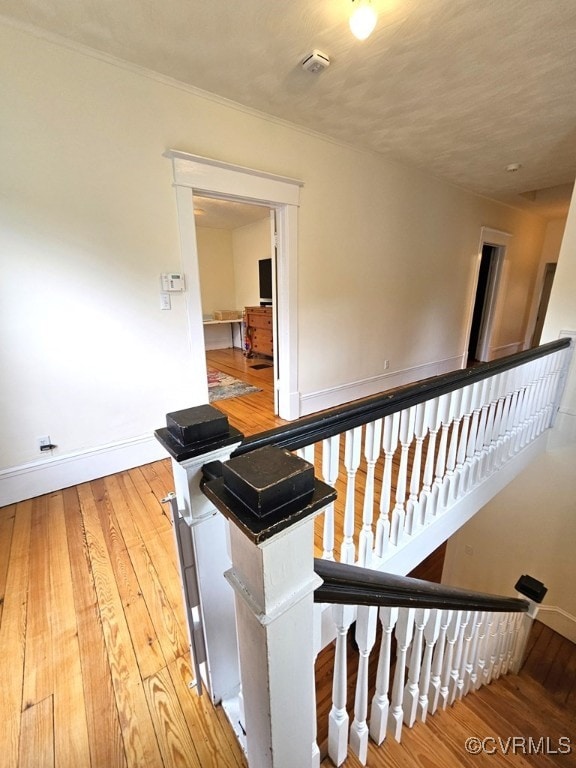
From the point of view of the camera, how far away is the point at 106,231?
1980 millimetres

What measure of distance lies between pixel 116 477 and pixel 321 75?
2959 millimetres

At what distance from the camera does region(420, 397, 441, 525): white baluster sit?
1.38 meters

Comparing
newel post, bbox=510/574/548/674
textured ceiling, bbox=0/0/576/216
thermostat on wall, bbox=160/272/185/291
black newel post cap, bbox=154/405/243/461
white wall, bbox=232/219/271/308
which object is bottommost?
newel post, bbox=510/574/548/674

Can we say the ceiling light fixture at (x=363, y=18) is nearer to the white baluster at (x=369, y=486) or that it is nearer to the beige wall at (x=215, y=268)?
the white baluster at (x=369, y=486)

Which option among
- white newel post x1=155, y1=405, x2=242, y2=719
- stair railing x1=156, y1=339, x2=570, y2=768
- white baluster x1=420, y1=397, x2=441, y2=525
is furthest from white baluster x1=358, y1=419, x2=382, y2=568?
white newel post x1=155, y1=405, x2=242, y2=719

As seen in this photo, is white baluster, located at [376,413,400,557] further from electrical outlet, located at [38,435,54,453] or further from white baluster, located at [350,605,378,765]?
electrical outlet, located at [38,435,54,453]

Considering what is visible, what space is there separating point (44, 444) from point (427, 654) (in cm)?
233

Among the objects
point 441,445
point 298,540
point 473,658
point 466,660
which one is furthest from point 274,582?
point 473,658

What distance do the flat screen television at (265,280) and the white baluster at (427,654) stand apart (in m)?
5.66

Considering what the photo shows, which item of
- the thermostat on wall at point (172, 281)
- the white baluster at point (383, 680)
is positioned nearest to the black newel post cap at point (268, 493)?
the white baluster at point (383, 680)

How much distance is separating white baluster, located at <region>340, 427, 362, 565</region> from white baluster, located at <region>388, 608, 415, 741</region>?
31cm

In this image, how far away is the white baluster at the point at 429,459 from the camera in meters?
1.38

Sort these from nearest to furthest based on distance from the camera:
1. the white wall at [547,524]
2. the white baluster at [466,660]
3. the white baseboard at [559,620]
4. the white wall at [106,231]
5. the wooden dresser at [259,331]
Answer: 1. the white baluster at [466,660]
2. the white wall at [106,231]
3. the white wall at [547,524]
4. the white baseboard at [559,620]
5. the wooden dresser at [259,331]

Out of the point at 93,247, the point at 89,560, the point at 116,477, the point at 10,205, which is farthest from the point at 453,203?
the point at 89,560
